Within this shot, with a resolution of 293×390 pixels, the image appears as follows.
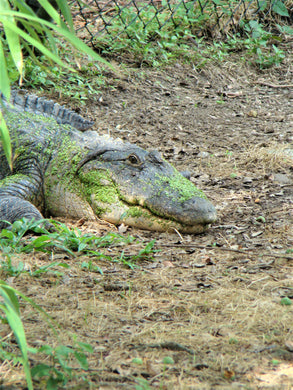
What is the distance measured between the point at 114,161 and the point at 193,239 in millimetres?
1125

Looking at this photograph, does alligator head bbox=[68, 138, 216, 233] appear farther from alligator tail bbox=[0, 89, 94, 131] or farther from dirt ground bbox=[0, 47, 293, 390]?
alligator tail bbox=[0, 89, 94, 131]

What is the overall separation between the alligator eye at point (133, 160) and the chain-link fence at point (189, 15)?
3.86 meters

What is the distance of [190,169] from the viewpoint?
17.3 ft

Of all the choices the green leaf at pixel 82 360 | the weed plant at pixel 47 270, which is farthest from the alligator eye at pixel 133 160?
the green leaf at pixel 82 360

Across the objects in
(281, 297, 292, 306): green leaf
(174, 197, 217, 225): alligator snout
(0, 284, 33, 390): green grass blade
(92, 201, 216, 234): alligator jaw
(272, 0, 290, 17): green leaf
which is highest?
(0, 284, 33, 390): green grass blade

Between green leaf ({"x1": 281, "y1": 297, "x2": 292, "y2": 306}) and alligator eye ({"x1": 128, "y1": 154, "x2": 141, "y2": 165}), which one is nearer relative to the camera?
green leaf ({"x1": 281, "y1": 297, "x2": 292, "y2": 306})

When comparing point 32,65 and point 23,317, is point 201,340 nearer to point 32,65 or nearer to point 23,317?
point 23,317

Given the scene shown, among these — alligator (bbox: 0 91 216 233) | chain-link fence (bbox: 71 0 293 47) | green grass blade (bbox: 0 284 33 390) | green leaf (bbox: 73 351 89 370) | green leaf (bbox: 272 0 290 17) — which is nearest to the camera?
green grass blade (bbox: 0 284 33 390)

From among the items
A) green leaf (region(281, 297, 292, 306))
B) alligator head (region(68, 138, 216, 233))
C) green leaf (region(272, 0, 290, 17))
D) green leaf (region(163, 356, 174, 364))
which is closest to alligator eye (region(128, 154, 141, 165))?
alligator head (region(68, 138, 216, 233))

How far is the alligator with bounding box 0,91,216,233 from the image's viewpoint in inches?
154

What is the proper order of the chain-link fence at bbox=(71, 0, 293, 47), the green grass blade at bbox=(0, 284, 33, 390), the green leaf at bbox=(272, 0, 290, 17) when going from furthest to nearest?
the green leaf at bbox=(272, 0, 290, 17) → the chain-link fence at bbox=(71, 0, 293, 47) → the green grass blade at bbox=(0, 284, 33, 390)

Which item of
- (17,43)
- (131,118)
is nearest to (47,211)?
(131,118)

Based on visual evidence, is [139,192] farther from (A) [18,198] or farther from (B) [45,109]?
(B) [45,109]

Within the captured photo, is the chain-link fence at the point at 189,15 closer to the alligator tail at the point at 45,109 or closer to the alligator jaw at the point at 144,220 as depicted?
the alligator tail at the point at 45,109
